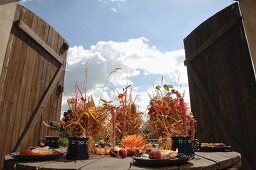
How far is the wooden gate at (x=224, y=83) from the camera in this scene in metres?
3.12

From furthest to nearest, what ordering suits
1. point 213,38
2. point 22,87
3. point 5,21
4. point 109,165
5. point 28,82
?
1. point 213,38
2. point 28,82
3. point 22,87
4. point 5,21
5. point 109,165

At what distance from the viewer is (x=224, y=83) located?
3.57 meters

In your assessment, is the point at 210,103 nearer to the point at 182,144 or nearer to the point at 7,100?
the point at 182,144

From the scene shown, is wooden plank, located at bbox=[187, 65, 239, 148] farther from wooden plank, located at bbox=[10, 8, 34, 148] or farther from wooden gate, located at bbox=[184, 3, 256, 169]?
wooden plank, located at bbox=[10, 8, 34, 148]

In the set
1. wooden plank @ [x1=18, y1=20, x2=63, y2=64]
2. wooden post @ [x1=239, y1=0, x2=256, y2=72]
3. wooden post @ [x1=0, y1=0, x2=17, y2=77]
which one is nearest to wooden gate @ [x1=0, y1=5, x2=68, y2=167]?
wooden plank @ [x1=18, y1=20, x2=63, y2=64]

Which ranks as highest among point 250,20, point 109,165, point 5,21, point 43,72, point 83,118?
point 250,20

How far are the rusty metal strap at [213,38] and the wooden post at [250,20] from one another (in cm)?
11

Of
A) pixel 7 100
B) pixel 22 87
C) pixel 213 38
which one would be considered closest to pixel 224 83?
pixel 213 38

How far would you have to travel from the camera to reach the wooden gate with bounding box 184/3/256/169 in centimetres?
312

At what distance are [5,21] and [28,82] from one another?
3.00ft

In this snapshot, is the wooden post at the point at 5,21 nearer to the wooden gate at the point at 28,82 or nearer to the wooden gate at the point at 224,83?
the wooden gate at the point at 28,82

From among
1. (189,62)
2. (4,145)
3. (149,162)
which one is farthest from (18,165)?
(189,62)

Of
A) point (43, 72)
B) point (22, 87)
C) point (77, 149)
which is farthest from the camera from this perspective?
point (43, 72)

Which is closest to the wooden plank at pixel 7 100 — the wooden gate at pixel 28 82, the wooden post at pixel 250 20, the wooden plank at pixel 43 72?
the wooden gate at pixel 28 82
